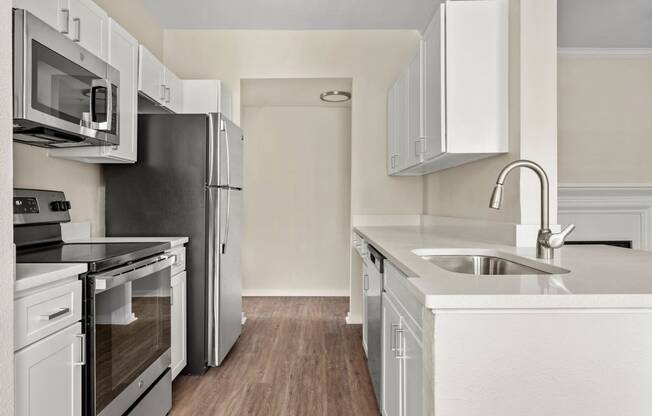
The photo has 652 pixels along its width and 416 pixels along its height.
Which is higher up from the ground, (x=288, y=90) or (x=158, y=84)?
(x=288, y=90)

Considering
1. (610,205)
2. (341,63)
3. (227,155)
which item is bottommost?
(610,205)

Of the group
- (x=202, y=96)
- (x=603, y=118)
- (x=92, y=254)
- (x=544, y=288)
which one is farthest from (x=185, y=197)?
(x=603, y=118)

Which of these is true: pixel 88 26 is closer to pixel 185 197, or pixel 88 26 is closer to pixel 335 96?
pixel 185 197

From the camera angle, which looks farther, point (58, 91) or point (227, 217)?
point (227, 217)

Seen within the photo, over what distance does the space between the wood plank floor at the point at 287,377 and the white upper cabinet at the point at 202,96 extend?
1.88 m

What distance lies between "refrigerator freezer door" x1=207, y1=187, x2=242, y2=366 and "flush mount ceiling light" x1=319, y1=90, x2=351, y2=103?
5.87 feet

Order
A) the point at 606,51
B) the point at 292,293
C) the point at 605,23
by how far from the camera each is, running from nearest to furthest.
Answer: the point at 605,23, the point at 606,51, the point at 292,293

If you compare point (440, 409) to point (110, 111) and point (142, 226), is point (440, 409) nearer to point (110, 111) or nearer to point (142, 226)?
point (110, 111)

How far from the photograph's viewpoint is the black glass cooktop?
5.11 feet

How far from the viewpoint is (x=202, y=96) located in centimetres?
355

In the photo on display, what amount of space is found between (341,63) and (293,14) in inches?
23.9

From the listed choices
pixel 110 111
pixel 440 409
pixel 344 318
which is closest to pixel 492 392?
pixel 440 409

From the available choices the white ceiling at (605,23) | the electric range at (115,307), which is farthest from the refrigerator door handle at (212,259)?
the white ceiling at (605,23)

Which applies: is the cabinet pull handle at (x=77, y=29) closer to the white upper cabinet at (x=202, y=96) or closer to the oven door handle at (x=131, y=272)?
the oven door handle at (x=131, y=272)
